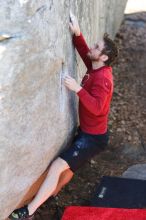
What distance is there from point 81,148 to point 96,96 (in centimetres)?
55

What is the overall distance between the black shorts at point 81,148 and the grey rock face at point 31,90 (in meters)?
0.10

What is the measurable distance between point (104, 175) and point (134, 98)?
1522 millimetres

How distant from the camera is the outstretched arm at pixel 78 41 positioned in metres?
4.38

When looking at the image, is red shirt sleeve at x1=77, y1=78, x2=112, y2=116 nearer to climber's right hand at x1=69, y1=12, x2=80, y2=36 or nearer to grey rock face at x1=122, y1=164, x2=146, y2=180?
climber's right hand at x1=69, y1=12, x2=80, y2=36

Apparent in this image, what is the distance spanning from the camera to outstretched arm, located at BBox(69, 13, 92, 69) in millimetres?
4383

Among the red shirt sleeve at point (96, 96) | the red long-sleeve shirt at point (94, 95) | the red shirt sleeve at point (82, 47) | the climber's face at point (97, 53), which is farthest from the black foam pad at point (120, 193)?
the climber's face at point (97, 53)

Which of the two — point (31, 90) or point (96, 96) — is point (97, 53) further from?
point (31, 90)

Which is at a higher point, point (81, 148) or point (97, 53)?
point (97, 53)

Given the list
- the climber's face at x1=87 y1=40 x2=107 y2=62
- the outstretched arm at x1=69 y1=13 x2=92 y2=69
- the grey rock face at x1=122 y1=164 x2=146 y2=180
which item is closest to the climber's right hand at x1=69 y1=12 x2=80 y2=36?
the outstretched arm at x1=69 y1=13 x2=92 y2=69

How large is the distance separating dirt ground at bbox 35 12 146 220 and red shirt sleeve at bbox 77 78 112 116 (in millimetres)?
1128

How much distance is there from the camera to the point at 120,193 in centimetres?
493

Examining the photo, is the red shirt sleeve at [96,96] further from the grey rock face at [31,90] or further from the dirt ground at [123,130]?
the dirt ground at [123,130]

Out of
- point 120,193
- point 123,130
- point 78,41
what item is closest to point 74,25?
point 78,41

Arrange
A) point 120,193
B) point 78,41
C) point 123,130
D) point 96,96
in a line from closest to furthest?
1. point 96,96
2. point 78,41
3. point 120,193
4. point 123,130
